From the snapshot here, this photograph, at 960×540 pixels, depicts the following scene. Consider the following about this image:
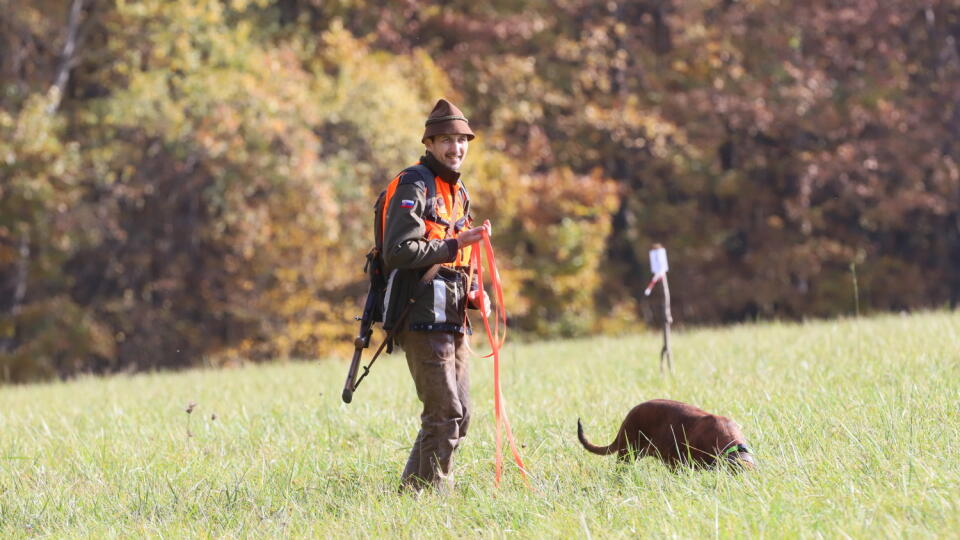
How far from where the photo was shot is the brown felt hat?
556 centimetres

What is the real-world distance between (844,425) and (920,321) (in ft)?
23.8

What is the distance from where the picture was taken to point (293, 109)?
61.1ft

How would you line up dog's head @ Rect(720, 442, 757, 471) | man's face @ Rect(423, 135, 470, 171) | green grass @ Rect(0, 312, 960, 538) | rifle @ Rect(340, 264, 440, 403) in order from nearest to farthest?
green grass @ Rect(0, 312, 960, 538)
dog's head @ Rect(720, 442, 757, 471)
rifle @ Rect(340, 264, 440, 403)
man's face @ Rect(423, 135, 470, 171)

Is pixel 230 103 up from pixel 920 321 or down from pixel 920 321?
up

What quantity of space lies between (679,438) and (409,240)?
5.41 ft

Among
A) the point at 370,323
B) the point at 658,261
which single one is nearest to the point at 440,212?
the point at 370,323

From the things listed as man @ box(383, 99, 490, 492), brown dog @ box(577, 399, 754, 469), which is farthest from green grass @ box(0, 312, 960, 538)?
man @ box(383, 99, 490, 492)

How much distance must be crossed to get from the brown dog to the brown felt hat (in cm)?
161

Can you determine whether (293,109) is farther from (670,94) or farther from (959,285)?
(959,285)

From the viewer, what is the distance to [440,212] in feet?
18.4

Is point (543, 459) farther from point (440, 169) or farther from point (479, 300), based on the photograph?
point (440, 169)

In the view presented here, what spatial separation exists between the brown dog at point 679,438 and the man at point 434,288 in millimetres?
723

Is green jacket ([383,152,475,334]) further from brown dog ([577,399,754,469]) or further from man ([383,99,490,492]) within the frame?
brown dog ([577,399,754,469])

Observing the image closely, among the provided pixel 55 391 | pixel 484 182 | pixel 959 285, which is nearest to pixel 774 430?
pixel 55 391
